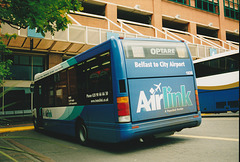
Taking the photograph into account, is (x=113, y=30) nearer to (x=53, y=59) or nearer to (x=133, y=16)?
(x=53, y=59)

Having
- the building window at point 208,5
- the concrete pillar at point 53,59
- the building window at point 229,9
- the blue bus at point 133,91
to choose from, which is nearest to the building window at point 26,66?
the concrete pillar at point 53,59

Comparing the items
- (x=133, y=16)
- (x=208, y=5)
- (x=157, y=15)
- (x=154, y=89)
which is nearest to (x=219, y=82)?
(x=154, y=89)

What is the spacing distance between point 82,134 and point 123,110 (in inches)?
94.5

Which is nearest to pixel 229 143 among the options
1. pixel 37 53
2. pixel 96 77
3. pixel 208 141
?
pixel 208 141

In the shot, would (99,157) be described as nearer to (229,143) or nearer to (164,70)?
(164,70)

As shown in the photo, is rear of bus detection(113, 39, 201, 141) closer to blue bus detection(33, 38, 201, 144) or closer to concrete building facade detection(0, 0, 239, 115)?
blue bus detection(33, 38, 201, 144)

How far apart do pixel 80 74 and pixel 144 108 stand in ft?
8.22

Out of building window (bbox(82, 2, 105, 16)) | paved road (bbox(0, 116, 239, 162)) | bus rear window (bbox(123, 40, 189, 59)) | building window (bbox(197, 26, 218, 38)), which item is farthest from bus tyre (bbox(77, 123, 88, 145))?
building window (bbox(197, 26, 218, 38))

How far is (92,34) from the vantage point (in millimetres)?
17797

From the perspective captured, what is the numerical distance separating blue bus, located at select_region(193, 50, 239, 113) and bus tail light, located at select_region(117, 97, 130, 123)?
953 centimetres

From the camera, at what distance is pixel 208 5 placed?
3027 cm

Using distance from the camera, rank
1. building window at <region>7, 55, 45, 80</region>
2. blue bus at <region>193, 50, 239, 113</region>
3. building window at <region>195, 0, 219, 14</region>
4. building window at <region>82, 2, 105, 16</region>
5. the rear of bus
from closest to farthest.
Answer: the rear of bus, blue bus at <region>193, 50, 239, 113</region>, building window at <region>7, 55, 45, 80</region>, building window at <region>82, 2, 105, 16</region>, building window at <region>195, 0, 219, 14</region>

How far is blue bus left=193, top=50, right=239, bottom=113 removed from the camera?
1323cm

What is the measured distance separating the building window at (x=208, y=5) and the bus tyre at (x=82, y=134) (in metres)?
26.2
